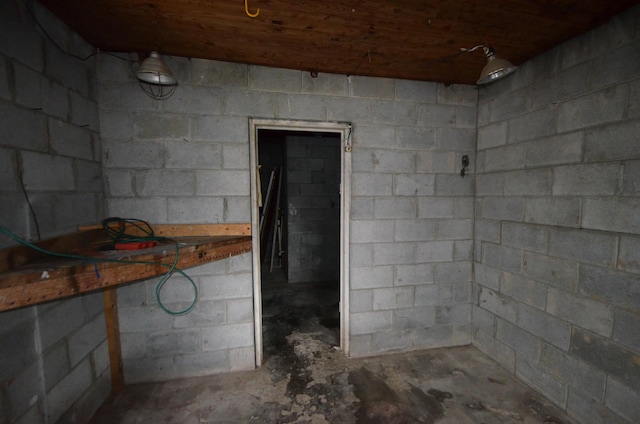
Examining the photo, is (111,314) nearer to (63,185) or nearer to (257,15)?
(63,185)

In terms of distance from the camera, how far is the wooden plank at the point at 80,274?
39.2 inches

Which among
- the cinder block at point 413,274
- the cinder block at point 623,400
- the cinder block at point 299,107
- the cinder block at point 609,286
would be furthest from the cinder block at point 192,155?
the cinder block at point 623,400

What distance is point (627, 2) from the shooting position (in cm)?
144

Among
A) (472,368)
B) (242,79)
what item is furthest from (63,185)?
(472,368)

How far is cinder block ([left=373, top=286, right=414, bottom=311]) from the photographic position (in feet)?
7.95

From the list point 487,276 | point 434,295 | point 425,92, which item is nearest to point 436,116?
point 425,92

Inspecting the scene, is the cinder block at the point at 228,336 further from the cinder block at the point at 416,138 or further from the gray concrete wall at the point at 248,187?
the cinder block at the point at 416,138

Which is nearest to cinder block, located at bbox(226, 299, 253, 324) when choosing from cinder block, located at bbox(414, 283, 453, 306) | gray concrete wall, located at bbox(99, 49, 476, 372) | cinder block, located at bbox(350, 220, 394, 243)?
gray concrete wall, located at bbox(99, 49, 476, 372)

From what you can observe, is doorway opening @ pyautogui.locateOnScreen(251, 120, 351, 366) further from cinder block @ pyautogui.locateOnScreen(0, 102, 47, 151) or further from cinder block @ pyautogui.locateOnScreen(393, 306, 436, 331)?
cinder block @ pyautogui.locateOnScreen(0, 102, 47, 151)

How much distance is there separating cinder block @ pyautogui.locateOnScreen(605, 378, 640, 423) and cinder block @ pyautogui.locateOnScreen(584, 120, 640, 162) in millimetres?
1274

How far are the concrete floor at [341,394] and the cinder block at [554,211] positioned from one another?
125 centimetres

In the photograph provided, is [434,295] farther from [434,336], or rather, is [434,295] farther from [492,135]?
[492,135]

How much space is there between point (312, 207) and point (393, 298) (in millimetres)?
2284

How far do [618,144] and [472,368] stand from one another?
6.14 feet
